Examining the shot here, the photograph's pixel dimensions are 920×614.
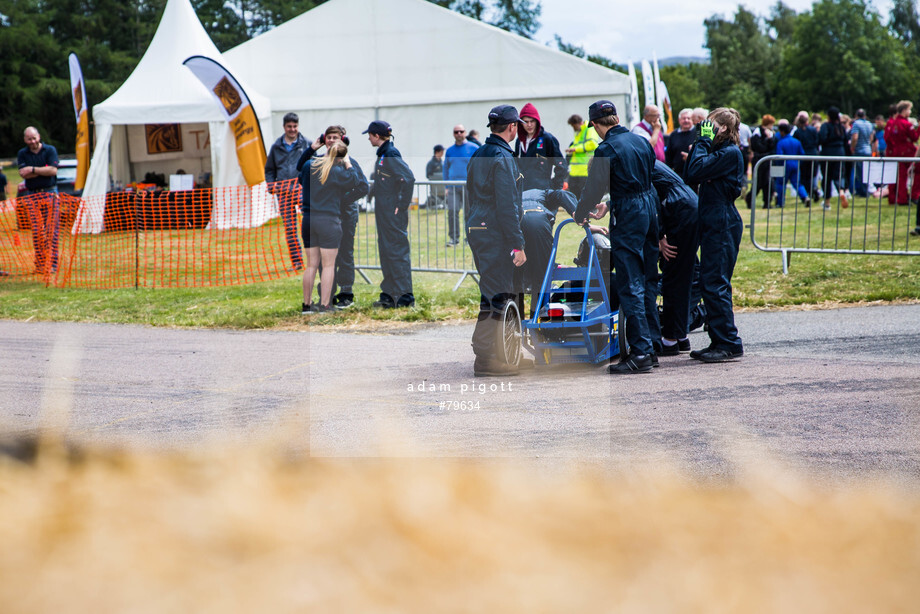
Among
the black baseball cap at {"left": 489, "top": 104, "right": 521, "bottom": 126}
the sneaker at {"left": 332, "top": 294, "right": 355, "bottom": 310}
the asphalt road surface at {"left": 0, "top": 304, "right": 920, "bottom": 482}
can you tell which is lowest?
the asphalt road surface at {"left": 0, "top": 304, "right": 920, "bottom": 482}

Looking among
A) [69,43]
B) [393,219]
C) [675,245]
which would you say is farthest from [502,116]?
[69,43]

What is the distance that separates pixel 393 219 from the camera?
32.4 feet

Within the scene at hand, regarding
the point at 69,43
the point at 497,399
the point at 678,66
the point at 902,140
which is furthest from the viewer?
the point at 678,66

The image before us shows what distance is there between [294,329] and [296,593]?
6.21 m

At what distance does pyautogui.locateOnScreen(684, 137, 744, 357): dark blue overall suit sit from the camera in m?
6.94

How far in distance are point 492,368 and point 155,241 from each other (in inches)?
437

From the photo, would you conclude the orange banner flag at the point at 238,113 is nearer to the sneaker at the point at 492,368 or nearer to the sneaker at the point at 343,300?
the sneaker at the point at 343,300

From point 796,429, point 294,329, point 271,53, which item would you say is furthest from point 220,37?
point 796,429

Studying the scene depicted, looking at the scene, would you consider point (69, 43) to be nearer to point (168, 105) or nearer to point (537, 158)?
point (168, 105)

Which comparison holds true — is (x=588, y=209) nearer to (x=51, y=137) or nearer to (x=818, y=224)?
(x=818, y=224)

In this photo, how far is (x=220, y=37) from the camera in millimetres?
54406

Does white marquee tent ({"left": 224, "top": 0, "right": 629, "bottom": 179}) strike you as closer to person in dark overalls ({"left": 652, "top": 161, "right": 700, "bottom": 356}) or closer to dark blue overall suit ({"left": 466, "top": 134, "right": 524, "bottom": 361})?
person in dark overalls ({"left": 652, "top": 161, "right": 700, "bottom": 356})

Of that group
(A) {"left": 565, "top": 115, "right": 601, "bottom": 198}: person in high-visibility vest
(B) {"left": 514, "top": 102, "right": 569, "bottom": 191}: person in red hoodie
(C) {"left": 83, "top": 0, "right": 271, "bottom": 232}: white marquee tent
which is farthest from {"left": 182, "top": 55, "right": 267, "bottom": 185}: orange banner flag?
(B) {"left": 514, "top": 102, "right": 569, "bottom": 191}: person in red hoodie

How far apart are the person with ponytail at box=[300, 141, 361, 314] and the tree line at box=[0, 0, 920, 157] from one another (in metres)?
41.1
